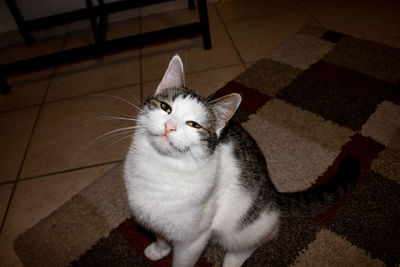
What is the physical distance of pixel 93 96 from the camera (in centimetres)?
199

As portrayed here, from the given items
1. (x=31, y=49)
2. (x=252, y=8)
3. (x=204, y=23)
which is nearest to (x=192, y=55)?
(x=204, y=23)

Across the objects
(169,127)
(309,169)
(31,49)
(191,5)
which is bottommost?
(309,169)

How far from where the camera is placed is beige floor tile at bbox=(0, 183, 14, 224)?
1.31 meters

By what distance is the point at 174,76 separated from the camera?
927 mm

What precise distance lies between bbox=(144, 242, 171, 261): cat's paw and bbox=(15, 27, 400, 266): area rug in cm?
3

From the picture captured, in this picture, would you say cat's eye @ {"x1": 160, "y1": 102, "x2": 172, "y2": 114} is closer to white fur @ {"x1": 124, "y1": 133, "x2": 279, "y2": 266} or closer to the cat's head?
the cat's head

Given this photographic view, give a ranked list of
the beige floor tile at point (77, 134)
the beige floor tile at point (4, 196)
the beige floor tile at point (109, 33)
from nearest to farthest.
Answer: the beige floor tile at point (4, 196), the beige floor tile at point (77, 134), the beige floor tile at point (109, 33)

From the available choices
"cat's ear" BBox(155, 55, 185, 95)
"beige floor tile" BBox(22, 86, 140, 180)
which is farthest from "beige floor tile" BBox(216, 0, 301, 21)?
"cat's ear" BBox(155, 55, 185, 95)

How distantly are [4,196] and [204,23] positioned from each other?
1.95 meters

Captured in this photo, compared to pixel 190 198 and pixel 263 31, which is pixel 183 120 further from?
pixel 263 31

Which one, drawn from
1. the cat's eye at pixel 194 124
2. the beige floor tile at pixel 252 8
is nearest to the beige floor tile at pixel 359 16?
the beige floor tile at pixel 252 8

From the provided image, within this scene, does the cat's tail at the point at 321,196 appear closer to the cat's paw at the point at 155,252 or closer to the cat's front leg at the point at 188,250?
the cat's front leg at the point at 188,250

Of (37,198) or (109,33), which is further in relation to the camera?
(109,33)

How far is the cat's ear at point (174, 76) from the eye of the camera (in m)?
0.89
